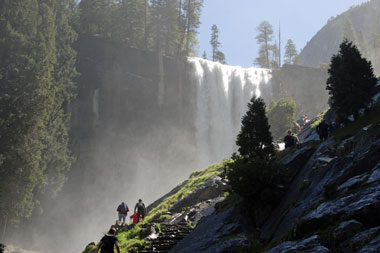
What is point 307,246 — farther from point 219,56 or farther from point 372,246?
point 219,56

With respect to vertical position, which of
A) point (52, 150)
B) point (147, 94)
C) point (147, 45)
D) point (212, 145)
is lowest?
point (52, 150)

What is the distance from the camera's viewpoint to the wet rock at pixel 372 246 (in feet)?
17.4

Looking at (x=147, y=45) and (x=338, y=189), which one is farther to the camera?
(x=147, y=45)

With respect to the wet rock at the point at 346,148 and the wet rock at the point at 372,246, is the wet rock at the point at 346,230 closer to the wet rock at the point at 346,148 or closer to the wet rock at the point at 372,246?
the wet rock at the point at 372,246

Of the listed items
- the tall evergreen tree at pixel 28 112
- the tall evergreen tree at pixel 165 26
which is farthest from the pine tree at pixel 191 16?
the tall evergreen tree at pixel 28 112

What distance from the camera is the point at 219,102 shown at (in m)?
50.9

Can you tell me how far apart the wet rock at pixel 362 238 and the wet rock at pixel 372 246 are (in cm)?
16

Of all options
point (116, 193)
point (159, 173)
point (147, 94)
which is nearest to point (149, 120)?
point (147, 94)

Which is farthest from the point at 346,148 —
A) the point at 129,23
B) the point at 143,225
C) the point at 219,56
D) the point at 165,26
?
the point at 219,56

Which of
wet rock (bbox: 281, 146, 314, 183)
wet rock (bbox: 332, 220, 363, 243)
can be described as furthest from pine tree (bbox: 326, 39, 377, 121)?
wet rock (bbox: 332, 220, 363, 243)

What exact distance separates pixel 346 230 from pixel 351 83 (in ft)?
35.6

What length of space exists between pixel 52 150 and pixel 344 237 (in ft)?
112

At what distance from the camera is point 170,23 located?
Result: 57.8 metres

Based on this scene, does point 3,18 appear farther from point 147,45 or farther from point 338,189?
point 338,189
